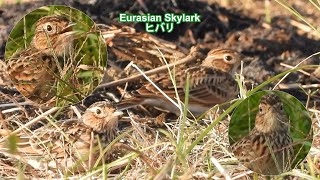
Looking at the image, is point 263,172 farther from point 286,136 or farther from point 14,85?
point 14,85

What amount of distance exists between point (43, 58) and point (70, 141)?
0.53 m

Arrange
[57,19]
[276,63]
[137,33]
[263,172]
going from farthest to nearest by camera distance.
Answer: [276,63], [137,33], [57,19], [263,172]

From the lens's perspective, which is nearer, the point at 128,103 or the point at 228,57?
the point at 128,103

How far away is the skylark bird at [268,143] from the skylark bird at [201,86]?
64 cm

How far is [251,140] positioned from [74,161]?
82cm

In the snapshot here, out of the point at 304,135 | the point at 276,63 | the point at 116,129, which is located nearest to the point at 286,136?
the point at 304,135

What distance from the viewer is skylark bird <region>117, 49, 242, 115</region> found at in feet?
16.9

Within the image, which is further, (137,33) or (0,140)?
(137,33)

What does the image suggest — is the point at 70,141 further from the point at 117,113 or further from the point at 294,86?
the point at 294,86

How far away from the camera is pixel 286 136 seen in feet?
14.8

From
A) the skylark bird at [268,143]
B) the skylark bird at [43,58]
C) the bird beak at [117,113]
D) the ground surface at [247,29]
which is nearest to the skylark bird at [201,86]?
the ground surface at [247,29]

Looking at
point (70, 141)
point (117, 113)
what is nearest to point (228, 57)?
point (117, 113)

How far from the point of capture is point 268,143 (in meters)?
4.52

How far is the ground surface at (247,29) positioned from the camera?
5.40 m
